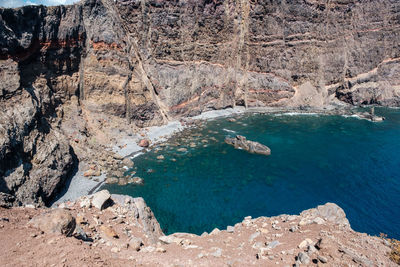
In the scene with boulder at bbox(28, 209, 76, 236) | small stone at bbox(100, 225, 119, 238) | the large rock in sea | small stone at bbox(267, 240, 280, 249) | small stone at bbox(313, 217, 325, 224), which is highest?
boulder at bbox(28, 209, 76, 236)

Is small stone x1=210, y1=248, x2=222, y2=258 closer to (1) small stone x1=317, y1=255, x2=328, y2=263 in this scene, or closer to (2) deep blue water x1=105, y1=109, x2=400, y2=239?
(1) small stone x1=317, y1=255, x2=328, y2=263

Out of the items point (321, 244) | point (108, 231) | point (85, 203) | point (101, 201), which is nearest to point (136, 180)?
point (101, 201)

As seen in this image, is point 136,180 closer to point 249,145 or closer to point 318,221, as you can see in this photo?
point 249,145

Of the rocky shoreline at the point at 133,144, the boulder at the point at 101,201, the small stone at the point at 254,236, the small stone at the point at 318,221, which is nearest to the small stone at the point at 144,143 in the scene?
the rocky shoreline at the point at 133,144

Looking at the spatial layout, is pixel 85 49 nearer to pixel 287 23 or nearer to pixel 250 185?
pixel 250 185

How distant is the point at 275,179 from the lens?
35469mm

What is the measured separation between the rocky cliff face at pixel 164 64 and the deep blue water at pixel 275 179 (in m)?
10.7

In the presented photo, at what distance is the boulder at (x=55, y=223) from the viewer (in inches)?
462

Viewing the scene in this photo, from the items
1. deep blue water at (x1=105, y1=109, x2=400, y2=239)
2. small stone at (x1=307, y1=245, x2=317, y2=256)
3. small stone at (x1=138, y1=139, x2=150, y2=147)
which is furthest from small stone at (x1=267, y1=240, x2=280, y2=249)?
small stone at (x1=138, y1=139, x2=150, y2=147)

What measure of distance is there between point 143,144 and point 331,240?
36359 millimetres

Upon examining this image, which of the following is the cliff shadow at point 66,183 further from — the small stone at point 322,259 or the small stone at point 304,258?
the small stone at point 322,259

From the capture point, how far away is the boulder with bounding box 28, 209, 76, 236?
1174 cm

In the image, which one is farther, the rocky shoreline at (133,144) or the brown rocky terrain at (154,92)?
the rocky shoreline at (133,144)

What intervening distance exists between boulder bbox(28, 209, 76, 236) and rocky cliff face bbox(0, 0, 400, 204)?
536 inches
